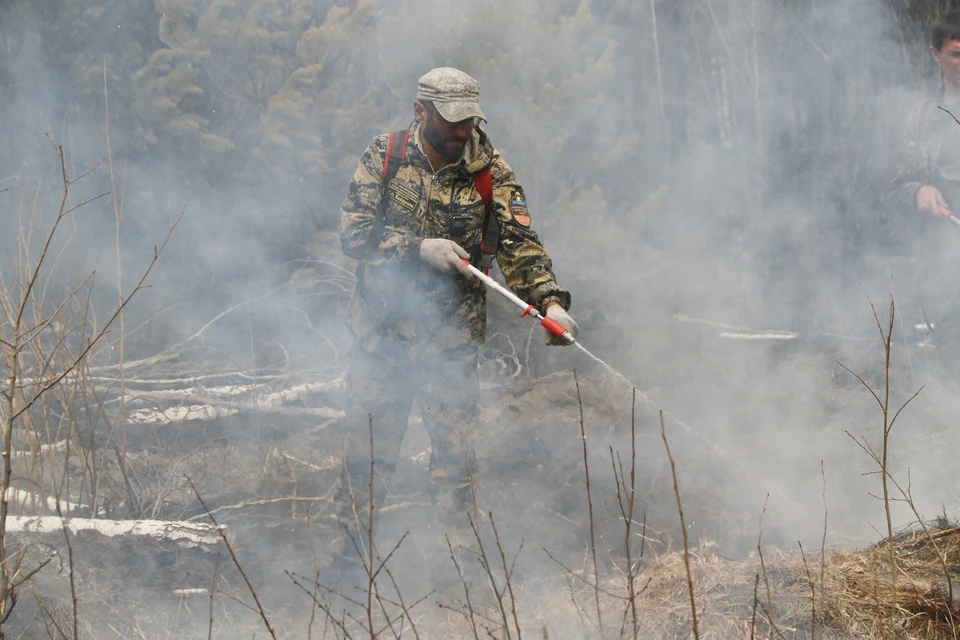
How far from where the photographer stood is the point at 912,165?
5.56 meters

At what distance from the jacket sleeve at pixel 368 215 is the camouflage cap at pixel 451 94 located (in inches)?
13.6

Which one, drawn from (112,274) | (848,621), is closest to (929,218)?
(848,621)

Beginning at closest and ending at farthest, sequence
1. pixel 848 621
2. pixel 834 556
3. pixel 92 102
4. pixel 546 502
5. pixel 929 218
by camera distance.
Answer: pixel 848 621
pixel 834 556
pixel 546 502
pixel 92 102
pixel 929 218

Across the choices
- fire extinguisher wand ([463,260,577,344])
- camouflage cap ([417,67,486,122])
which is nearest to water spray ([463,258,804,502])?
fire extinguisher wand ([463,260,577,344])

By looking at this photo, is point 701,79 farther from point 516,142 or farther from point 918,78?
point 516,142

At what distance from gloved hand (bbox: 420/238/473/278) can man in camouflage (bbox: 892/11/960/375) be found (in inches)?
149

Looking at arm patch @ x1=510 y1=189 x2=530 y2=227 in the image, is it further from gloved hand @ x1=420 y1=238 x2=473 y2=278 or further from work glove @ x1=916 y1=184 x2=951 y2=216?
work glove @ x1=916 y1=184 x2=951 y2=216

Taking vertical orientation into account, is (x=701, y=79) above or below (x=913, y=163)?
above

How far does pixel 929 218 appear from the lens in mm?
6160

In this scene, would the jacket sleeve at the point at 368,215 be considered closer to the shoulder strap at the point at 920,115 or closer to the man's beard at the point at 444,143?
the man's beard at the point at 444,143

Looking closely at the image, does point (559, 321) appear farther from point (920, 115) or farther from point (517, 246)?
point (920, 115)

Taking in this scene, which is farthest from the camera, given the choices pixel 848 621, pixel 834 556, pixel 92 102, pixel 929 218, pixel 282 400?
pixel 929 218

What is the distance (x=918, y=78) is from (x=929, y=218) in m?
1.37

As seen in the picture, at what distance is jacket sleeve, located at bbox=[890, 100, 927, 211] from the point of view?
550 cm
